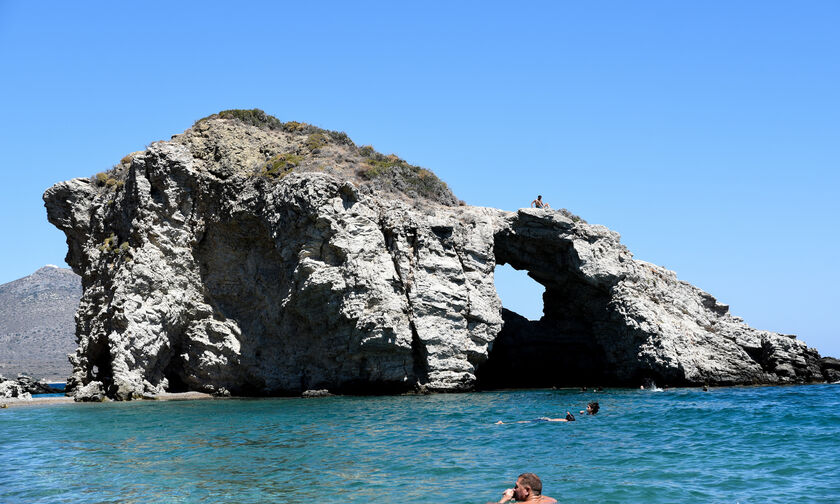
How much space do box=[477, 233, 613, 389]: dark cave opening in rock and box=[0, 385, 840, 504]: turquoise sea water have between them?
478 inches

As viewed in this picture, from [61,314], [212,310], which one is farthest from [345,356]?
[61,314]

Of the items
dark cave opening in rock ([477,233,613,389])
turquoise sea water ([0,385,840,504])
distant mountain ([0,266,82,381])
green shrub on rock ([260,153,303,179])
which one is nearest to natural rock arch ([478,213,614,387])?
dark cave opening in rock ([477,233,613,389])

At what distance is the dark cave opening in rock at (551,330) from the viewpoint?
129 feet

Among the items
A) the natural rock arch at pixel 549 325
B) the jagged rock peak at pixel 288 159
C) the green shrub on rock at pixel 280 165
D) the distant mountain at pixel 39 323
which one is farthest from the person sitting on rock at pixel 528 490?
the distant mountain at pixel 39 323

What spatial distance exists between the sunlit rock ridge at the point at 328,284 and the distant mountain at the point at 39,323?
184 feet

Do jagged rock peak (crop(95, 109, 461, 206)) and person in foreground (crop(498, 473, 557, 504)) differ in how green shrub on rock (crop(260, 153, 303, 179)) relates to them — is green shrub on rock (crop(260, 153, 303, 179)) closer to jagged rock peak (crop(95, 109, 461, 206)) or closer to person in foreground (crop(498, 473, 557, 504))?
jagged rock peak (crop(95, 109, 461, 206))

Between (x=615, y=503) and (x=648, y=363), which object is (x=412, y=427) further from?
(x=648, y=363)

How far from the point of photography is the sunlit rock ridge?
34.6 metres

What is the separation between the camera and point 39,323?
112 meters

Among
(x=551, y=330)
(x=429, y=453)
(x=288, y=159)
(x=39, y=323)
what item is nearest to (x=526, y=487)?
(x=429, y=453)

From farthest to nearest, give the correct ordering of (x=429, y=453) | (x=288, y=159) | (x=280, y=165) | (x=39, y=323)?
(x=39, y=323), (x=288, y=159), (x=280, y=165), (x=429, y=453)

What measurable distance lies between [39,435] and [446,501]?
647 inches

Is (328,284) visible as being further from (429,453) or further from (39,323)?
(39,323)

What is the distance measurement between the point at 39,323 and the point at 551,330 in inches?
3919
